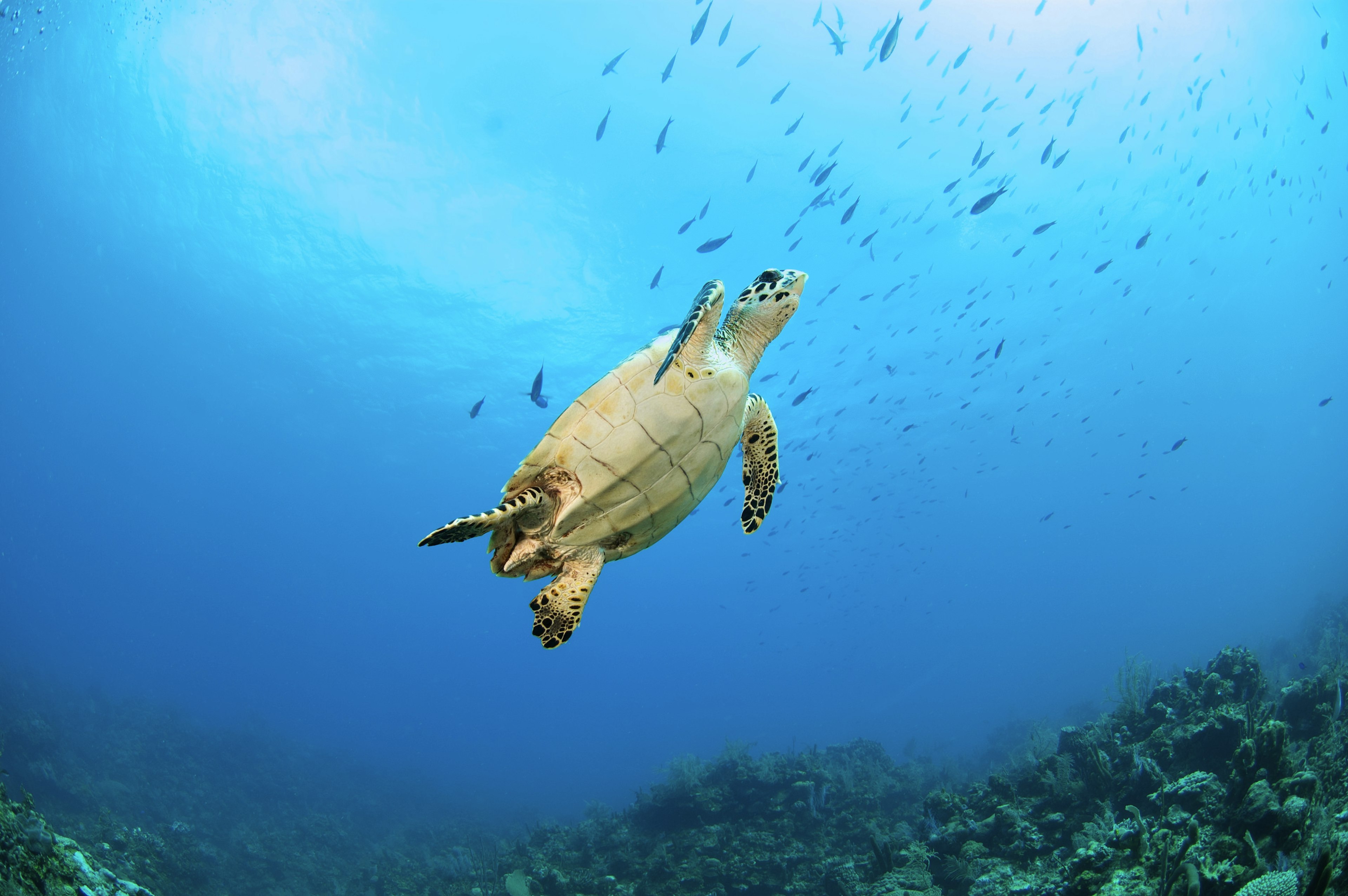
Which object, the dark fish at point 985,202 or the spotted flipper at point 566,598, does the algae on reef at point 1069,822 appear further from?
the dark fish at point 985,202

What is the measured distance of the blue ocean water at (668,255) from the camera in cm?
1644

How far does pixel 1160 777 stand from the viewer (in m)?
6.01

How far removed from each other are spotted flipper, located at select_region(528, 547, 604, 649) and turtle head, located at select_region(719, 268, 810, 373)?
190 centimetres

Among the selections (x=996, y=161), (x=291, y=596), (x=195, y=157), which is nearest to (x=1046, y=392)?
(x=996, y=161)

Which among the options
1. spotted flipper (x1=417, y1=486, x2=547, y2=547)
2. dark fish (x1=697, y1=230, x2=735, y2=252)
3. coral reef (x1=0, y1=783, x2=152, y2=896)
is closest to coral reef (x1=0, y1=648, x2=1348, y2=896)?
coral reef (x1=0, y1=783, x2=152, y2=896)

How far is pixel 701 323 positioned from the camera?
3.60m

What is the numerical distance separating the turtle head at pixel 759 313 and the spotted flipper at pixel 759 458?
1.13 ft

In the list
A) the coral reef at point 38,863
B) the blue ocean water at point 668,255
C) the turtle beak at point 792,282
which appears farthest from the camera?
the blue ocean water at point 668,255

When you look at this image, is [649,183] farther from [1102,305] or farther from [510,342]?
[1102,305]

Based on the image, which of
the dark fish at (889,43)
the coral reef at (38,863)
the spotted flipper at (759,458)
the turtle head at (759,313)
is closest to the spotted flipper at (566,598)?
the spotted flipper at (759,458)

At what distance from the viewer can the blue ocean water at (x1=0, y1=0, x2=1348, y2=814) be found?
16.4 metres

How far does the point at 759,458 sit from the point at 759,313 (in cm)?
119

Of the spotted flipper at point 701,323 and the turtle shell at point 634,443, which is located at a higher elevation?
the spotted flipper at point 701,323

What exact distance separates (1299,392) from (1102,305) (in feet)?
102
